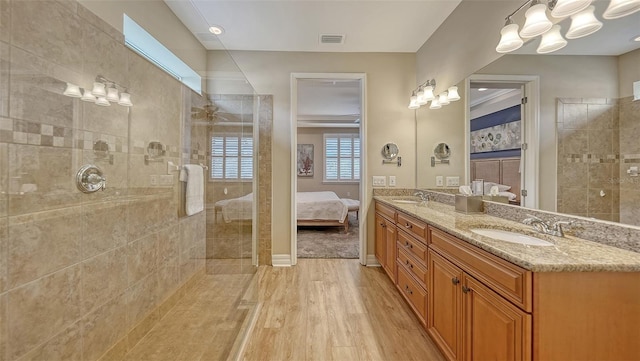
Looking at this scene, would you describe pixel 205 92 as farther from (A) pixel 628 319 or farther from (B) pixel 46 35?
(A) pixel 628 319

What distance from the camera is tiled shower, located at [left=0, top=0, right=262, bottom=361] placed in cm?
102

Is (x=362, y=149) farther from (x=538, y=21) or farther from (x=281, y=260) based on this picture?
(x=538, y=21)

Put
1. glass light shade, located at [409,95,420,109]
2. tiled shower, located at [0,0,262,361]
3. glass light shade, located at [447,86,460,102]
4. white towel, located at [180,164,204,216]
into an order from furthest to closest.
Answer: glass light shade, located at [409,95,420,109]
glass light shade, located at [447,86,460,102]
white towel, located at [180,164,204,216]
tiled shower, located at [0,0,262,361]

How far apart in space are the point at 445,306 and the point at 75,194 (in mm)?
2168

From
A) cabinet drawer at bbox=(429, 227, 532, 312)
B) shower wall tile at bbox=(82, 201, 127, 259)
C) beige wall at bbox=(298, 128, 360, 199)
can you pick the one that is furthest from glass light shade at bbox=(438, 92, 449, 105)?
beige wall at bbox=(298, 128, 360, 199)

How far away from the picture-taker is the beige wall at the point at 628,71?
1.06 metres

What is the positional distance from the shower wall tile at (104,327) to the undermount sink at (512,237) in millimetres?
2218

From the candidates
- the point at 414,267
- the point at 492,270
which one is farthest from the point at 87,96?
the point at 414,267

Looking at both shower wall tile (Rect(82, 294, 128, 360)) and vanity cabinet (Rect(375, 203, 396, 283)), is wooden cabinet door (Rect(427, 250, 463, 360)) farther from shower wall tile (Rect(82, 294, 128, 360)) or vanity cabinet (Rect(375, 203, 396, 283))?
shower wall tile (Rect(82, 294, 128, 360))

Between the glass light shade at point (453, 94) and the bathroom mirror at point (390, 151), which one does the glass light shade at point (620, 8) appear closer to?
the glass light shade at point (453, 94)

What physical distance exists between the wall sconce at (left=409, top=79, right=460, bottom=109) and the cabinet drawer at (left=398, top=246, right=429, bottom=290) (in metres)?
1.62

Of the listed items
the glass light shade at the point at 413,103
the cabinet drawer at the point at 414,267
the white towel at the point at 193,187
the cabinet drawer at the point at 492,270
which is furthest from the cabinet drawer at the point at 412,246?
the white towel at the point at 193,187

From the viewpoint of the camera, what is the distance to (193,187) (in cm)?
220

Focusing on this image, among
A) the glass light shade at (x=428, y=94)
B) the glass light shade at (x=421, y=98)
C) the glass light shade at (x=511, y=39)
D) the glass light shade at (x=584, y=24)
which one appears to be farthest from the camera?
the glass light shade at (x=421, y=98)
